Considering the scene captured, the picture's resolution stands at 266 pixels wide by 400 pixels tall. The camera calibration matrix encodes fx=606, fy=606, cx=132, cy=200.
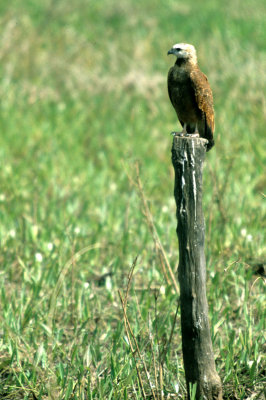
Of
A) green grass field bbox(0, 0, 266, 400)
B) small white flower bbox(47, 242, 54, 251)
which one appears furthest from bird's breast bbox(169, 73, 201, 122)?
small white flower bbox(47, 242, 54, 251)

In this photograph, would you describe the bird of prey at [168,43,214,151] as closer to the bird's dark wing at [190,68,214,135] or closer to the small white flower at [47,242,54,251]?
the bird's dark wing at [190,68,214,135]

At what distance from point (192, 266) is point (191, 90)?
136 centimetres

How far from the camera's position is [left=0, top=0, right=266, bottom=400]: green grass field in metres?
3.30

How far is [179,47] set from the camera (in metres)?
3.82

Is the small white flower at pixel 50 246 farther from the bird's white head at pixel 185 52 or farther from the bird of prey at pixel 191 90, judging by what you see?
the bird's white head at pixel 185 52

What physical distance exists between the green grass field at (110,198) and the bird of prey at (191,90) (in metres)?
0.26

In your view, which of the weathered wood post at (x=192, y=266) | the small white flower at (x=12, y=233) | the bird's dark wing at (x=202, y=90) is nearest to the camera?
the weathered wood post at (x=192, y=266)

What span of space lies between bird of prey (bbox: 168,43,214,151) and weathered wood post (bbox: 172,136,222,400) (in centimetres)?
89

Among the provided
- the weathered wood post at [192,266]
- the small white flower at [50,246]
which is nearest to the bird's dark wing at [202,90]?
the weathered wood post at [192,266]

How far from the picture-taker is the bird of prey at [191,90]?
3758 millimetres

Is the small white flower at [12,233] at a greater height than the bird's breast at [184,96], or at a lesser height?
lesser

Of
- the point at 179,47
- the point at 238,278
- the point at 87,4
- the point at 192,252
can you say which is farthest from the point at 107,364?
the point at 87,4

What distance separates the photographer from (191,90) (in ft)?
12.4

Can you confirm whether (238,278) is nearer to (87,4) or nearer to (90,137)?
(90,137)
